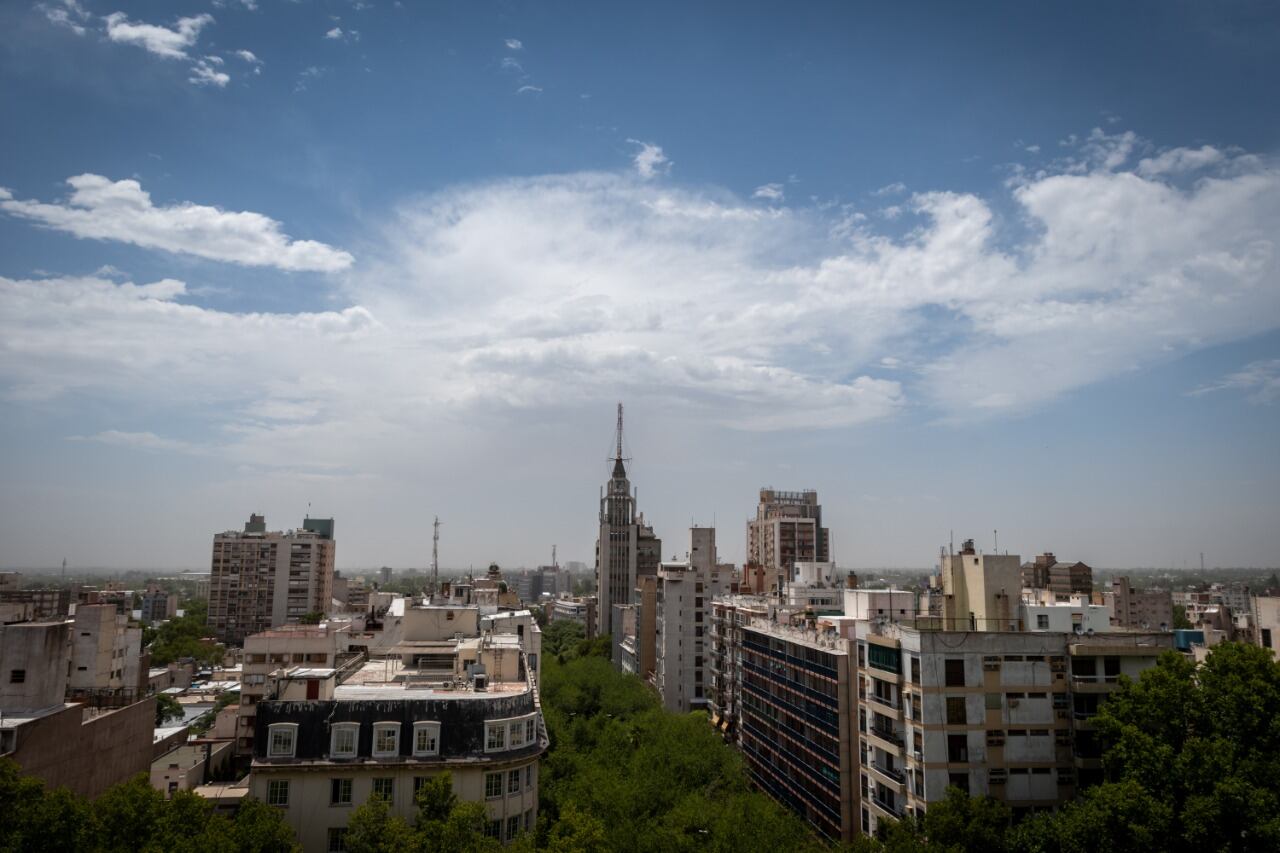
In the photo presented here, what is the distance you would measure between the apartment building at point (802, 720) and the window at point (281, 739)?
3141 cm

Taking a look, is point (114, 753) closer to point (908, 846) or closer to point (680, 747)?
point (680, 747)

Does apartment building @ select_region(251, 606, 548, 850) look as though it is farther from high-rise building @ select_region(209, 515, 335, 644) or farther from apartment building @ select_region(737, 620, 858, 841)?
high-rise building @ select_region(209, 515, 335, 644)

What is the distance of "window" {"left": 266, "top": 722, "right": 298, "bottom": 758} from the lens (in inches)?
1310

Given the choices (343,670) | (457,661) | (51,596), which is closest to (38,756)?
(343,670)

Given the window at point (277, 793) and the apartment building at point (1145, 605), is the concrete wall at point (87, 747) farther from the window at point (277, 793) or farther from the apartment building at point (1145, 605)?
the apartment building at point (1145, 605)

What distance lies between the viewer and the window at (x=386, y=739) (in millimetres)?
33781

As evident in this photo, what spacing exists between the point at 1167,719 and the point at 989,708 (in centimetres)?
851

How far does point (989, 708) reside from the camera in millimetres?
41031

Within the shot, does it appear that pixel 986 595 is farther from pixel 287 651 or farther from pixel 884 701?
pixel 287 651

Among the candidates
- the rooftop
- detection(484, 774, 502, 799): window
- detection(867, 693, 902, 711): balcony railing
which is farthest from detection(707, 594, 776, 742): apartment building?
detection(484, 774, 502, 799): window

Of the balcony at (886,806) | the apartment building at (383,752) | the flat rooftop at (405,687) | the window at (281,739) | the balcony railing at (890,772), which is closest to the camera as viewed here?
the apartment building at (383,752)

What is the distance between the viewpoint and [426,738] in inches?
1346

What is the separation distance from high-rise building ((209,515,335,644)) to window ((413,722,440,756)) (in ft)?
450

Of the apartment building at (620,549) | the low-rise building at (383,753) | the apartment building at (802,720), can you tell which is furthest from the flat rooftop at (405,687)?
the apartment building at (620,549)
